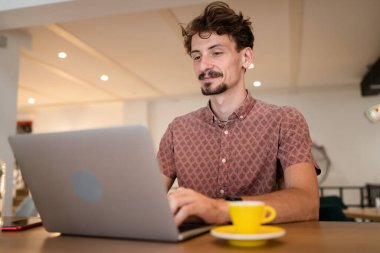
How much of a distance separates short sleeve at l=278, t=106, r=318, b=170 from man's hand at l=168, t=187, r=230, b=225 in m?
0.46

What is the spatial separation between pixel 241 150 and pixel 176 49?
123 inches

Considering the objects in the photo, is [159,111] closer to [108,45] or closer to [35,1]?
[108,45]

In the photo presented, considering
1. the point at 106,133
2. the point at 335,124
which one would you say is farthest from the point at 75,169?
the point at 335,124

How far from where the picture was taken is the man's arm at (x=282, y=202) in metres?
0.67

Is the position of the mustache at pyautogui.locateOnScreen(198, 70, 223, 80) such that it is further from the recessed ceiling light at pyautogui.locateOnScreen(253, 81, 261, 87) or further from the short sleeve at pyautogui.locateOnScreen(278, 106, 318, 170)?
the recessed ceiling light at pyautogui.locateOnScreen(253, 81, 261, 87)

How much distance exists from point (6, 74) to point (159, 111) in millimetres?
3907

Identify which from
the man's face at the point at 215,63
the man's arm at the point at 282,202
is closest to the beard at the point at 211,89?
the man's face at the point at 215,63

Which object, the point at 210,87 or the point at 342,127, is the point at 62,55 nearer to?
the point at 210,87

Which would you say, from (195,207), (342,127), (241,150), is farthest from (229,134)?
(342,127)

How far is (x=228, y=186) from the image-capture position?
49.0 inches

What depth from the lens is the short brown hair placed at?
51.8 inches

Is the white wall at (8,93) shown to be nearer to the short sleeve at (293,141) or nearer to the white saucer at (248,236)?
the short sleeve at (293,141)

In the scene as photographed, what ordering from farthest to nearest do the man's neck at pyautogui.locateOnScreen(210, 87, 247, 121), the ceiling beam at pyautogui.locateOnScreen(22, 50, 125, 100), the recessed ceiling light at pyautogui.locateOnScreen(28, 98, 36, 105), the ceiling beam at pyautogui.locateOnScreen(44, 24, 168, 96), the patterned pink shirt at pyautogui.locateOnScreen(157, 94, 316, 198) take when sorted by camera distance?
the recessed ceiling light at pyautogui.locateOnScreen(28, 98, 36, 105) → the ceiling beam at pyautogui.locateOnScreen(22, 50, 125, 100) → the ceiling beam at pyautogui.locateOnScreen(44, 24, 168, 96) → the man's neck at pyautogui.locateOnScreen(210, 87, 247, 121) → the patterned pink shirt at pyautogui.locateOnScreen(157, 94, 316, 198)

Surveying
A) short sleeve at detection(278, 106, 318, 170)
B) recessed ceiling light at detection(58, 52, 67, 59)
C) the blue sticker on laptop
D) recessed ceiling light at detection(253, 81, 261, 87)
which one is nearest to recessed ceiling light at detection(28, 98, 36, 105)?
recessed ceiling light at detection(58, 52, 67, 59)
